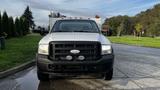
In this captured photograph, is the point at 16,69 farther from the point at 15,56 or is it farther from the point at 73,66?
the point at 15,56

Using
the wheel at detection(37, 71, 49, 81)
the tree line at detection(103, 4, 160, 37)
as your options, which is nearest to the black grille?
the wheel at detection(37, 71, 49, 81)

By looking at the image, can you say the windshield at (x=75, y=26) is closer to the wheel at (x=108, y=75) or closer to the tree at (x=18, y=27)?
the wheel at (x=108, y=75)

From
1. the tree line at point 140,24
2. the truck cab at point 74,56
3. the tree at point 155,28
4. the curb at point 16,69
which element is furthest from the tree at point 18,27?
the tree at point 155,28

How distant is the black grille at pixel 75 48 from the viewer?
865 centimetres

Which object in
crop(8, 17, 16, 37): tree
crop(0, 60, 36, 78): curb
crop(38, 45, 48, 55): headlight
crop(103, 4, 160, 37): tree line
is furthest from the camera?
crop(103, 4, 160, 37): tree line

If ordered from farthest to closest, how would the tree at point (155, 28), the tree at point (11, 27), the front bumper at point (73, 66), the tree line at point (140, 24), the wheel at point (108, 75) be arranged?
the tree line at point (140, 24)
the tree at point (155, 28)
the tree at point (11, 27)
the wheel at point (108, 75)
the front bumper at point (73, 66)

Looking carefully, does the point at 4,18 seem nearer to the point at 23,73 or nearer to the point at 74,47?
the point at 23,73

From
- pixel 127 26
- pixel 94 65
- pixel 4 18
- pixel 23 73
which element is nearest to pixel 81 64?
pixel 94 65

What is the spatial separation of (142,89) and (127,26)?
142 meters

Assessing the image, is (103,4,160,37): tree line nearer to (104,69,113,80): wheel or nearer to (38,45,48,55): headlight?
(104,69,113,80): wheel

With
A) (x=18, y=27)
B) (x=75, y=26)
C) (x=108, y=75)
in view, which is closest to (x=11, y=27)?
(x=18, y=27)

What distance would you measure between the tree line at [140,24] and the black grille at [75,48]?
3994 inches

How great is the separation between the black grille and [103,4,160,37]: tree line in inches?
3994

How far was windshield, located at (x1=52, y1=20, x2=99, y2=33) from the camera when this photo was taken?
Result: 34.5ft
